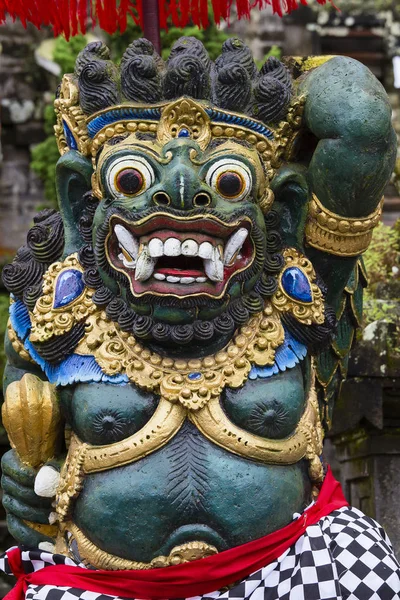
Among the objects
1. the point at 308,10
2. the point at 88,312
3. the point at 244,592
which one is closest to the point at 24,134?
the point at 308,10

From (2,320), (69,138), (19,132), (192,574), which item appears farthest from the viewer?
(19,132)

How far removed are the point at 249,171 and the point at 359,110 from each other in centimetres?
36

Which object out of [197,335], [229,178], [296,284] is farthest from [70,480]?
[229,178]

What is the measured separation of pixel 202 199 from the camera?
118 inches

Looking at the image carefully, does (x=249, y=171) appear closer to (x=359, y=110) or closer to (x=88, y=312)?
(x=359, y=110)

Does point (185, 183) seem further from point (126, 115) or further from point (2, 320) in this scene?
point (2, 320)

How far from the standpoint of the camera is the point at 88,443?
3123 mm

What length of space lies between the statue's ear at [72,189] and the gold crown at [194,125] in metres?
0.07

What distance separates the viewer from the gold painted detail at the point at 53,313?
3.19m

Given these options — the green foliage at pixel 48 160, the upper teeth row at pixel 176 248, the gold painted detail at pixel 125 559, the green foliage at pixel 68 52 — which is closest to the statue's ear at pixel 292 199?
the upper teeth row at pixel 176 248

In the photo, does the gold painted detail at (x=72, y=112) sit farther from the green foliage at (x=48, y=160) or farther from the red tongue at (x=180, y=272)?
the green foliage at (x=48, y=160)

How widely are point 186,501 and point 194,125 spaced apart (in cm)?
111

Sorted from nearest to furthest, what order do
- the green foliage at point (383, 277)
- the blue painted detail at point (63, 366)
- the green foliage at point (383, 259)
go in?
the blue painted detail at point (63, 366), the green foliage at point (383, 277), the green foliage at point (383, 259)

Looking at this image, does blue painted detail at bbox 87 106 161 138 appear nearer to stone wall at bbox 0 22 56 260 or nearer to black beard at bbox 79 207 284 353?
black beard at bbox 79 207 284 353
